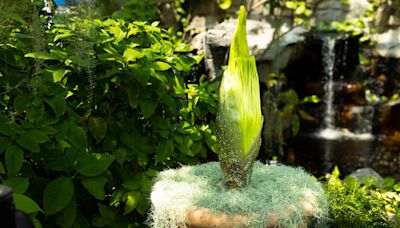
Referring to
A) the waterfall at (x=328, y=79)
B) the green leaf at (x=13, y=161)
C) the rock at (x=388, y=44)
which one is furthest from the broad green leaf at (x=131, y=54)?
the rock at (x=388, y=44)

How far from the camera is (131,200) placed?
252 cm

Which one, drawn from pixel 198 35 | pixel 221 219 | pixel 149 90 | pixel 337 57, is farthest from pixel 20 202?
pixel 337 57

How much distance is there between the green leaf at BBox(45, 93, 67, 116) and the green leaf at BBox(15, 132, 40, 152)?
0.61ft

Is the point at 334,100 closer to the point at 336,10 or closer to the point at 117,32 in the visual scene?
the point at 336,10

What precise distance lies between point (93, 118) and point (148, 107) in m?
0.29

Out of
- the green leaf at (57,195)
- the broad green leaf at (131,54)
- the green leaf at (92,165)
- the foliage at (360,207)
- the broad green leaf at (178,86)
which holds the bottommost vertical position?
the foliage at (360,207)

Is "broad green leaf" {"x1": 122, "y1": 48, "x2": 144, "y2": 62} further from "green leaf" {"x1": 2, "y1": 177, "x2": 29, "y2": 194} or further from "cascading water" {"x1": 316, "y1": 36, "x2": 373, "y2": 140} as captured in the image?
"cascading water" {"x1": 316, "y1": 36, "x2": 373, "y2": 140}

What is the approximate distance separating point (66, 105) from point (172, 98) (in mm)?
601

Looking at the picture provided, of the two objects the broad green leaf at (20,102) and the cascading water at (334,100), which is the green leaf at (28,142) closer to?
the broad green leaf at (20,102)

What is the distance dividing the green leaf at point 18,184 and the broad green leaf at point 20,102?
342 mm

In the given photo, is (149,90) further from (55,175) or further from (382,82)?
(382,82)

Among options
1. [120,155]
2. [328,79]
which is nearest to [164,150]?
[120,155]

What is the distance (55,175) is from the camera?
259cm

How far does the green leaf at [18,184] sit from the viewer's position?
208 centimetres
